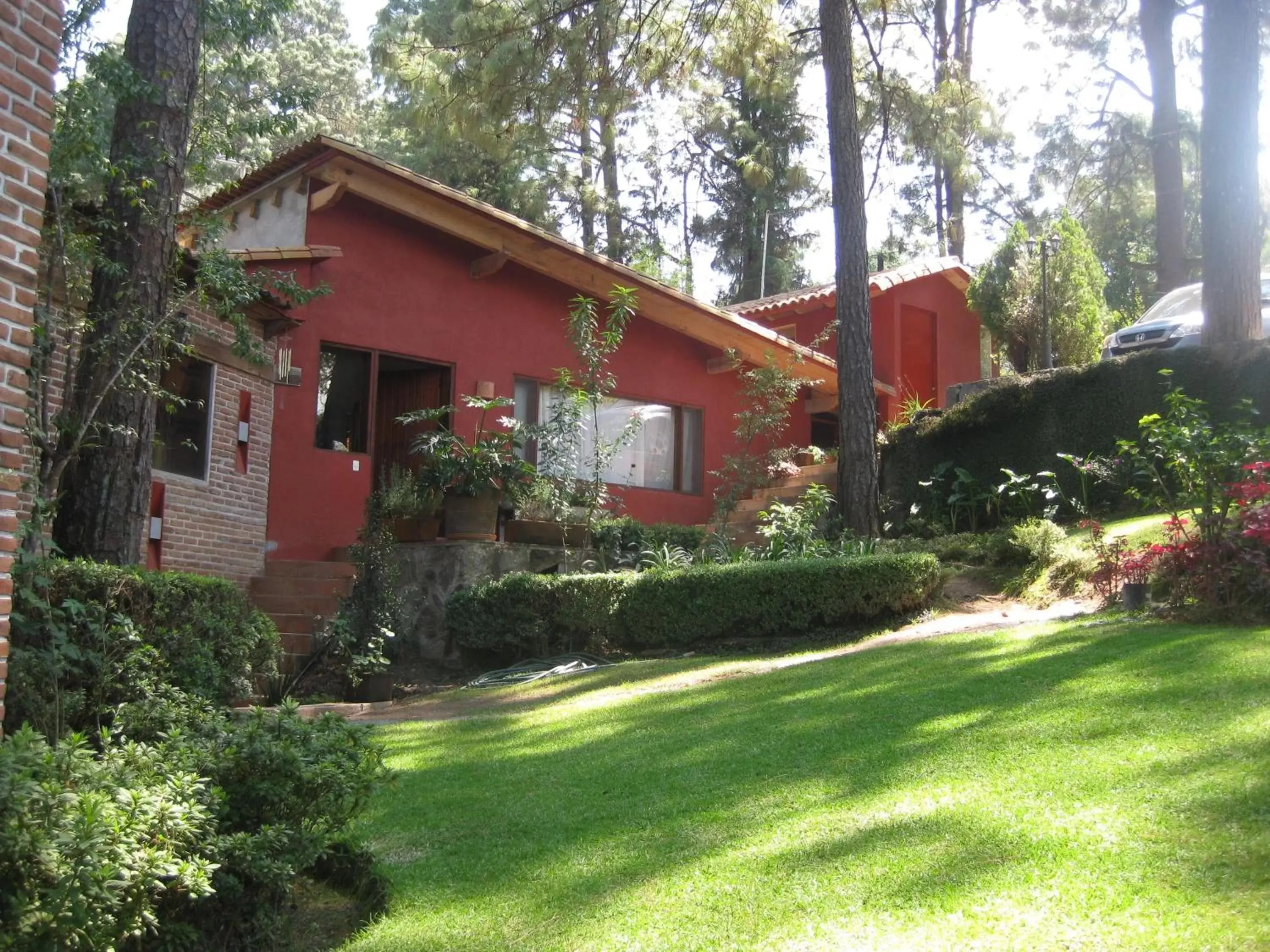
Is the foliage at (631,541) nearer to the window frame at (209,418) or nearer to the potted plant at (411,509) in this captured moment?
the potted plant at (411,509)

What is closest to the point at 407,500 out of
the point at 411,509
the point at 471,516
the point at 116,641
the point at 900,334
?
the point at 411,509

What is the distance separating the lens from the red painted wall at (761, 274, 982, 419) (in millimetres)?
20547

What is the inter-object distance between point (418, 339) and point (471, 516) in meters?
3.01

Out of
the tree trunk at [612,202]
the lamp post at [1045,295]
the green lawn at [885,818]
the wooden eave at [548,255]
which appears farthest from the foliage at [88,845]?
the tree trunk at [612,202]

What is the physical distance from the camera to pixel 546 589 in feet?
38.7

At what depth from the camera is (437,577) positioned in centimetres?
1267

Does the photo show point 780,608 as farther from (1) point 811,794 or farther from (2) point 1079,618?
(1) point 811,794

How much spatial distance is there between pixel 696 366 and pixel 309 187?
21.4 ft

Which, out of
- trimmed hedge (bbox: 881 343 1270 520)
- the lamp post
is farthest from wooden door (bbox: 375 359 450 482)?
the lamp post

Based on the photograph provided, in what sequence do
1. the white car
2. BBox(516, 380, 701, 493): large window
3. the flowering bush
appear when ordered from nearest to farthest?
1. the flowering bush
2. the white car
3. BBox(516, 380, 701, 493): large window

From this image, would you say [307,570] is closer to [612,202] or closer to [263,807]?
[263,807]

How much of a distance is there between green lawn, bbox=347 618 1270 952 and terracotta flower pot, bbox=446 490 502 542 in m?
5.29

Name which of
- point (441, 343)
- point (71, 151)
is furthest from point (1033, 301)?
point (71, 151)

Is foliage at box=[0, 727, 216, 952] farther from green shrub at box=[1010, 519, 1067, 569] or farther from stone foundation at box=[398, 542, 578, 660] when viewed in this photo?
green shrub at box=[1010, 519, 1067, 569]
